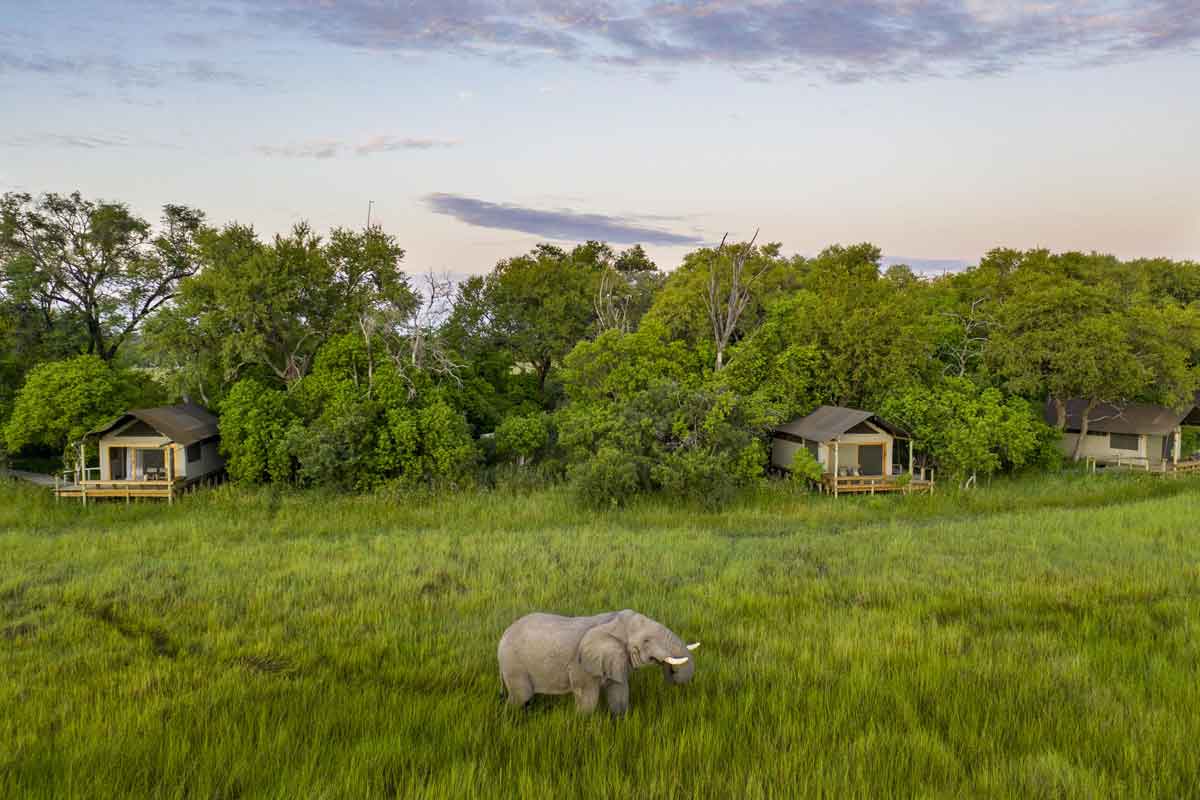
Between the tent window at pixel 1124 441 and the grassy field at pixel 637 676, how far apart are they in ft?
69.5

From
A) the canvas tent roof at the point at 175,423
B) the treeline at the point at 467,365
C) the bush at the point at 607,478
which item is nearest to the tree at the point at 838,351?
the treeline at the point at 467,365

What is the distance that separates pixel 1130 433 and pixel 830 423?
63.8 ft

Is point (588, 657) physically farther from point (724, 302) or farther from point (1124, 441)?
point (1124, 441)

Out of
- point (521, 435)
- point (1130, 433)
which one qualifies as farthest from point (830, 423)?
point (1130, 433)

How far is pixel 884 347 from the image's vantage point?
29.6m

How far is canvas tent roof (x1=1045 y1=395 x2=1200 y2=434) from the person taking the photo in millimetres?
33312

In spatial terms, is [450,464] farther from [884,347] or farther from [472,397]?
[884,347]

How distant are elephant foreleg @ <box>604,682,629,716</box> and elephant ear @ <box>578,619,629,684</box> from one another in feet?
0.31

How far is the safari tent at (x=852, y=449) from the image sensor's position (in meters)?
26.1

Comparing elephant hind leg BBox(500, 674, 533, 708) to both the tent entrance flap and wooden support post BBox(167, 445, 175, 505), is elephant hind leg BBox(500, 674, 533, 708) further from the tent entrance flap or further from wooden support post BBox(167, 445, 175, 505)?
the tent entrance flap

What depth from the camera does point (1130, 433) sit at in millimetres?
34156

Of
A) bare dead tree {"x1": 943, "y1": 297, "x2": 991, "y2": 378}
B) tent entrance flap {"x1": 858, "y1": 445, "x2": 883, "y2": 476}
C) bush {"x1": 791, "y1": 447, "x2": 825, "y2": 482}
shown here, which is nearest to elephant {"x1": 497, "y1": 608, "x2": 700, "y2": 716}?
bush {"x1": 791, "y1": 447, "x2": 825, "y2": 482}

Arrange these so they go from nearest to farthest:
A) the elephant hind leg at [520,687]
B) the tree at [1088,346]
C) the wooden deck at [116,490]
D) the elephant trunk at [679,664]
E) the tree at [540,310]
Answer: the elephant trunk at [679,664]
the elephant hind leg at [520,687]
the wooden deck at [116,490]
the tree at [1088,346]
the tree at [540,310]

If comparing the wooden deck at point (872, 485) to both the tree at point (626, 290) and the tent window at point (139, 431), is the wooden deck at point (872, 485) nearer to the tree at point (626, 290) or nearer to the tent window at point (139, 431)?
the tree at point (626, 290)
